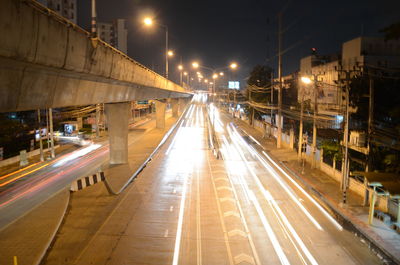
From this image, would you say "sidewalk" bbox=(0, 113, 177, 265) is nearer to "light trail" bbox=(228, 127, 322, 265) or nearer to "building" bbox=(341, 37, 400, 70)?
"light trail" bbox=(228, 127, 322, 265)

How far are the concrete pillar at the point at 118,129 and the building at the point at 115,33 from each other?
338ft

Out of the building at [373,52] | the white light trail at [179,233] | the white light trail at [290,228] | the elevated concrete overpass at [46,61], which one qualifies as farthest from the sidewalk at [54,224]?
the building at [373,52]

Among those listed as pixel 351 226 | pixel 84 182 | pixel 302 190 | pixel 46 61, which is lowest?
pixel 351 226

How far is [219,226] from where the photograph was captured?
14047 millimetres

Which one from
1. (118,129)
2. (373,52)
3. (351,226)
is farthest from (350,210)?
(373,52)

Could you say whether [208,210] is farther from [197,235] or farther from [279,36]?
[279,36]

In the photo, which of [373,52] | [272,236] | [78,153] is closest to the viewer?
[272,236]

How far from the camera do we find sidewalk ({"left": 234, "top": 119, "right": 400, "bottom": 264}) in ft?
40.9

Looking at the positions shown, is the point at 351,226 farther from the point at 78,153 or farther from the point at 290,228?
the point at 78,153

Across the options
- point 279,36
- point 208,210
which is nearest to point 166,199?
point 208,210

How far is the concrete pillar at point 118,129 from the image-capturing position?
26.0 m

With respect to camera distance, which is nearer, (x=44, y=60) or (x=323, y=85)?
(x=44, y=60)

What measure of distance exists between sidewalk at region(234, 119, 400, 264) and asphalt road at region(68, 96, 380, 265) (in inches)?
20.2

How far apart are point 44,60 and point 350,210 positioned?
1445 centimetres
